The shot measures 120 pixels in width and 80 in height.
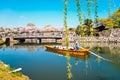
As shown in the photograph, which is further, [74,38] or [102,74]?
[74,38]

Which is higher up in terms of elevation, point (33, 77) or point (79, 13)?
point (79, 13)

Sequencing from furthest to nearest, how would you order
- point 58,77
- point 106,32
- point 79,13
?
point 106,32 < point 58,77 < point 79,13

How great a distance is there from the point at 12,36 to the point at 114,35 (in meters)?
36.8

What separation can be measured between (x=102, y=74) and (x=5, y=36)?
6414 centimetres

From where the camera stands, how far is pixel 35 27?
16562cm

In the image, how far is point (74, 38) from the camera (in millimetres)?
86375

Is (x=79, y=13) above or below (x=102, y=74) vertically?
above

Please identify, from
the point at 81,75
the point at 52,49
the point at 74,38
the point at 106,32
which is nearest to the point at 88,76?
the point at 81,75

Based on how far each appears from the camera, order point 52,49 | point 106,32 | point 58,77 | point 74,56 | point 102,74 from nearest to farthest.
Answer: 1. point 58,77
2. point 102,74
3. point 74,56
4. point 52,49
5. point 106,32

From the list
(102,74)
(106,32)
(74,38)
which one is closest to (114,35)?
(106,32)

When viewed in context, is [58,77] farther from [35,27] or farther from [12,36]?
[35,27]

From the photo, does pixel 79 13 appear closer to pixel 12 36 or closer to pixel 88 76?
pixel 88 76

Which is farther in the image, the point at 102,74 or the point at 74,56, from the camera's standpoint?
the point at 74,56

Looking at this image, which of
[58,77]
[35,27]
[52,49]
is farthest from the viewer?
[35,27]
